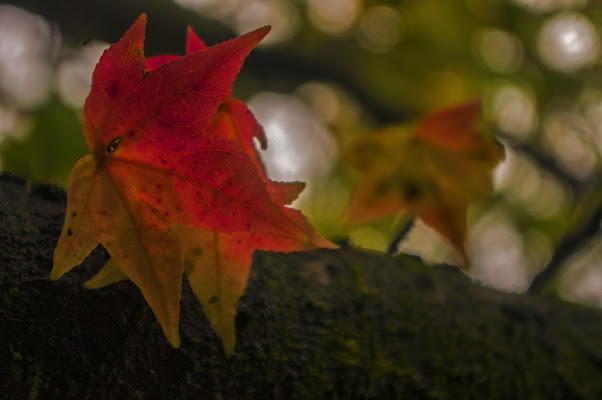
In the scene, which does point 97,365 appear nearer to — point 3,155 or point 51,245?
point 51,245

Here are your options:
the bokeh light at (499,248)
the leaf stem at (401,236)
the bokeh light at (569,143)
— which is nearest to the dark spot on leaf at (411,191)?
the leaf stem at (401,236)

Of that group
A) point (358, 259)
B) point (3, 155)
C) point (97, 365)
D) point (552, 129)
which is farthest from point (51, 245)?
point (552, 129)

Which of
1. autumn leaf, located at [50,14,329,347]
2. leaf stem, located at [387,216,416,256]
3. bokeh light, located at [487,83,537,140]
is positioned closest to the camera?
autumn leaf, located at [50,14,329,347]

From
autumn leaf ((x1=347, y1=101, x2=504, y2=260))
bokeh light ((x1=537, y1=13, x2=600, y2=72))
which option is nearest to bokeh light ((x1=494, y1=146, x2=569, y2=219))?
bokeh light ((x1=537, y1=13, x2=600, y2=72))

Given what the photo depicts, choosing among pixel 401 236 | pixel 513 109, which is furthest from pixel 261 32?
pixel 513 109

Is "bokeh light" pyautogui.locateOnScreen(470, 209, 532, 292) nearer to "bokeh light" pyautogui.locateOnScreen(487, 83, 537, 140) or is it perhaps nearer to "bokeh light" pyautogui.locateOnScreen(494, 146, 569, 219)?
"bokeh light" pyautogui.locateOnScreen(494, 146, 569, 219)

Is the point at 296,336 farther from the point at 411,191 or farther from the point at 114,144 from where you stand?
the point at 411,191

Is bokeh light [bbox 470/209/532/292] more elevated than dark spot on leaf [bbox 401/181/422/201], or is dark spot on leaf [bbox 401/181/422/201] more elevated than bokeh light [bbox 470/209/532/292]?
dark spot on leaf [bbox 401/181/422/201]
